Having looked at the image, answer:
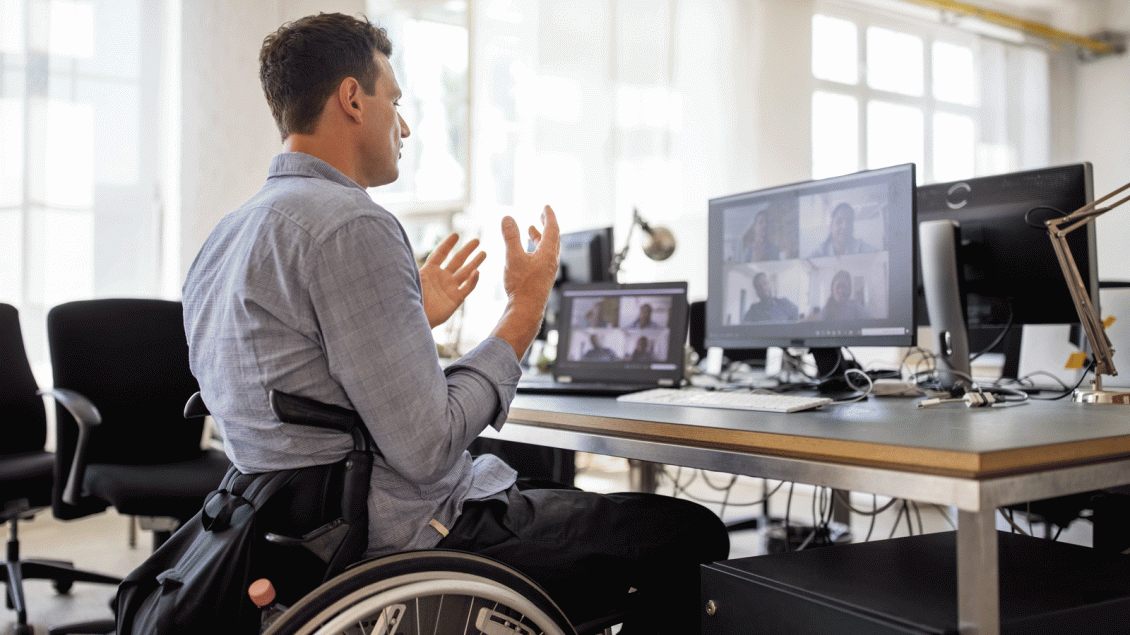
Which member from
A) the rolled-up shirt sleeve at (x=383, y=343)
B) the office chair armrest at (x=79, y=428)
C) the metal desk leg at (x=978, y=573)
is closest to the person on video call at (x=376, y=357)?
the rolled-up shirt sleeve at (x=383, y=343)

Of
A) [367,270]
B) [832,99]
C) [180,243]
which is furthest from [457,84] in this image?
[367,270]

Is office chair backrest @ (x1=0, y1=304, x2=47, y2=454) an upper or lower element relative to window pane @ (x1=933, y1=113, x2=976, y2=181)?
lower

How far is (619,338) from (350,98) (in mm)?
1079

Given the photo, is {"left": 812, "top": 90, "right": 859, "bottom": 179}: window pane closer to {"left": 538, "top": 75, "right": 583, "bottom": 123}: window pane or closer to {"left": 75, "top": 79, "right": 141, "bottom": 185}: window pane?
{"left": 538, "top": 75, "right": 583, "bottom": 123}: window pane

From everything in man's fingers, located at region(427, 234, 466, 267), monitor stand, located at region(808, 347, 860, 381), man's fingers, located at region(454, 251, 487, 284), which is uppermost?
man's fingers, located at region(427, 234, 466, 267)

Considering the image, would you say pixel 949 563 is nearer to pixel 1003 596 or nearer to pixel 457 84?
pixel 1003 596

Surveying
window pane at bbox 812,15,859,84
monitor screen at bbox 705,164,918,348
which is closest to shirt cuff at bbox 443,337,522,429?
monitor screen at bbox 705,164,918,348

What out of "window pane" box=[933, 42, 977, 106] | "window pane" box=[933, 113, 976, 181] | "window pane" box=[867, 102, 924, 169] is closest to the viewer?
"window pane" box=[867, 102, 924, 169]

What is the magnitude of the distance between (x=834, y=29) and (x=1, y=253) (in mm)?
4777

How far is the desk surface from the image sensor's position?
0.95 meters

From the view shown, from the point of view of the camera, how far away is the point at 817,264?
1848 millimetres

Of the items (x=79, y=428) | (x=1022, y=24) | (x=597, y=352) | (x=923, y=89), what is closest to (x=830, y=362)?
(x=597, y=352)

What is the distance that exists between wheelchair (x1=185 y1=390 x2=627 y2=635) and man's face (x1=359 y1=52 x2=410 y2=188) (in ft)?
1.52

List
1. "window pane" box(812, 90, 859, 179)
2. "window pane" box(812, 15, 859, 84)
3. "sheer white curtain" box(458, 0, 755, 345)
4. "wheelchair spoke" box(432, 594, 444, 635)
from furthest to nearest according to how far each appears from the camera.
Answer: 1. "window pane" box(812, 15, 859, 84)
2. "window pane" box(812, 90, 859, 179)
3. "sheer white curtain" box(458, 0, 755, 345)
4. "wheelchair spoke" box(432, 594, 444, 635)
